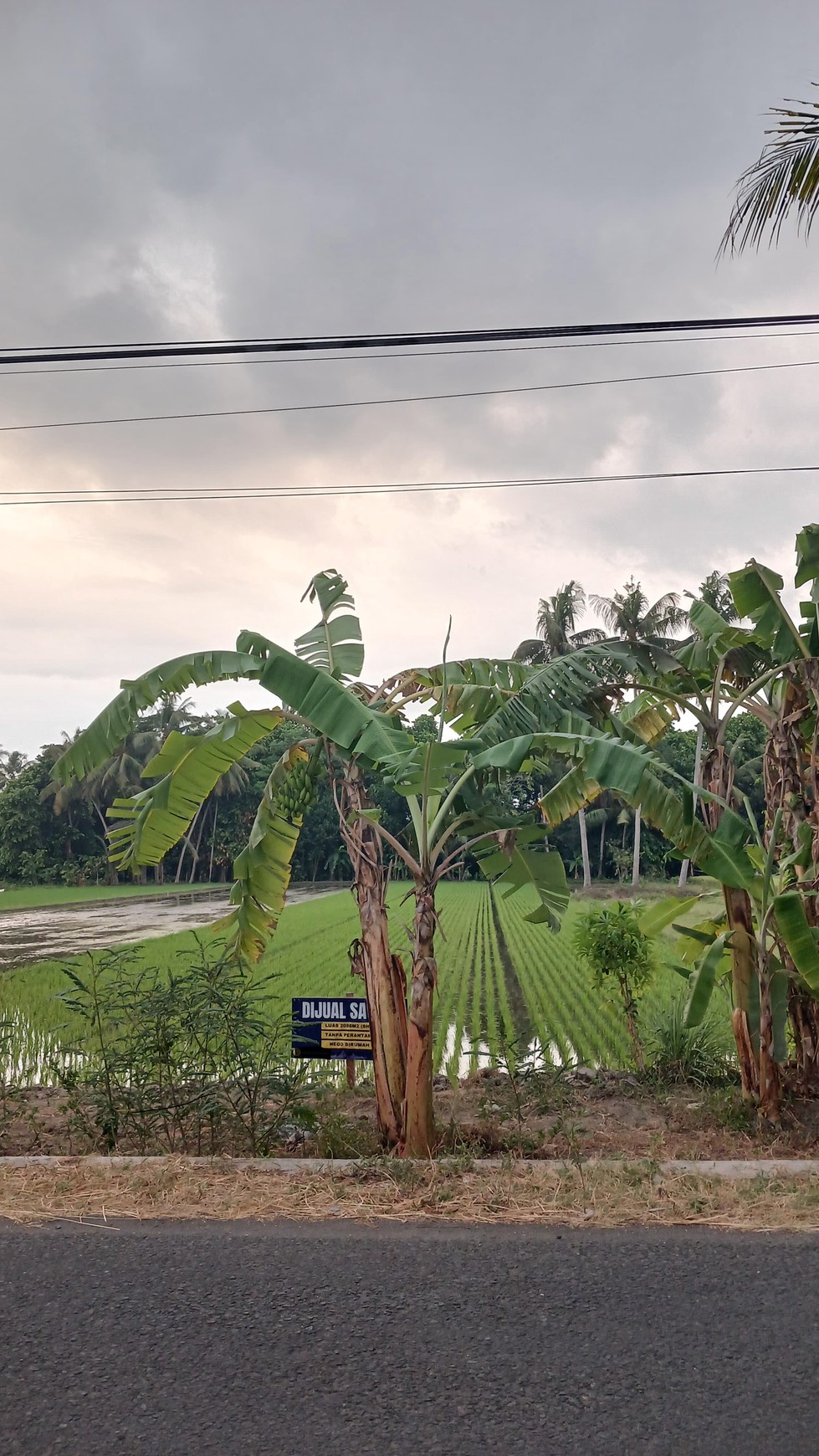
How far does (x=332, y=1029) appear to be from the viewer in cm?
570

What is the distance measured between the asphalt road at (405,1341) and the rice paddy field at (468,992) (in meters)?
1.50

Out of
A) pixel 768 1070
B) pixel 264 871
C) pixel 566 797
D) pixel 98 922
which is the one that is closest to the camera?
pixel 768 1070

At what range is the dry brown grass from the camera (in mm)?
4039

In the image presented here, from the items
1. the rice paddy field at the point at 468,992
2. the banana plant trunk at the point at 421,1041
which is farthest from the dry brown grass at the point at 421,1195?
the rice paddy field at the point at 468,992

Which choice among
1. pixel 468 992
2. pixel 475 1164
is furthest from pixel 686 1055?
pixel 468 992

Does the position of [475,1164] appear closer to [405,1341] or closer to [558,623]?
[405,1341]

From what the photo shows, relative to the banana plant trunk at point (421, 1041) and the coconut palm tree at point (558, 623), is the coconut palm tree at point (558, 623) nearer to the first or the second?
the coconut palm tree at point (558, 623)

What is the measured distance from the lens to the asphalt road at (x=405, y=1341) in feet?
8.25

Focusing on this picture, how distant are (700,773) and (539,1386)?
419cm

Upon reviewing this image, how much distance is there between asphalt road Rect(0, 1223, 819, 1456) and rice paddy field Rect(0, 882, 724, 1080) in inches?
58.9

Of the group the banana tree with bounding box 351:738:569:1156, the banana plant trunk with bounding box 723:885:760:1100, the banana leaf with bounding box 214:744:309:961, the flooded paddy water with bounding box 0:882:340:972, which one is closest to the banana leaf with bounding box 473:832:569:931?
the banana tree with bounding box 351:738:569:1156

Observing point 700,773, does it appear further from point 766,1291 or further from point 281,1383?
point 281,1383

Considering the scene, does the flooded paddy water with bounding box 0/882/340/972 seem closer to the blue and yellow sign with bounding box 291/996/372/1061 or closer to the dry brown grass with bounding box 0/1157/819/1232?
the blue and yellow sign with bounding box 291/996/372/1061

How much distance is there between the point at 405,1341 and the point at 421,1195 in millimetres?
1293
